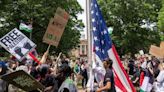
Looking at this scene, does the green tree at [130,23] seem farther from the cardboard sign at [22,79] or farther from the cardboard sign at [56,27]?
the cardboard sign at [22,79]

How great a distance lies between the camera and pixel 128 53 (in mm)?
69938

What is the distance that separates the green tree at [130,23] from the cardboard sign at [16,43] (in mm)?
53018

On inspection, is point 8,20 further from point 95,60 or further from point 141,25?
point 95,60

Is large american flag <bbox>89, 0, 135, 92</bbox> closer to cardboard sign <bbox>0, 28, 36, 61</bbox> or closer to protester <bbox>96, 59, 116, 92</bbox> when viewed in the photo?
protester <bbox>96, 59, 116, 92</bbox>

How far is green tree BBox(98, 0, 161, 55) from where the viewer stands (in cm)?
6719

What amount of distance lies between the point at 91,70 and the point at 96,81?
675 millimetres

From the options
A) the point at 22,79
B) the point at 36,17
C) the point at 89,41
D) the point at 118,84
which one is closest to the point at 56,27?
the point at 89,41

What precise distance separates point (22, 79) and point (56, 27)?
4.88 m

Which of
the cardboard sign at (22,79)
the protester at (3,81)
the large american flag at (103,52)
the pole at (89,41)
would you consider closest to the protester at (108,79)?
the pole at (89,41)

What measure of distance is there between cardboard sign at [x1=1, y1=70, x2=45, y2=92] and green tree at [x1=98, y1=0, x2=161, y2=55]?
194 ft

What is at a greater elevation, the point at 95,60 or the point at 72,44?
the point at 95,60

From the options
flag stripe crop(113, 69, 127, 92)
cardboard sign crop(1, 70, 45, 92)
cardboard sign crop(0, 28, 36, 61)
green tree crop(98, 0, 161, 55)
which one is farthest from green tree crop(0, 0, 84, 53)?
cardboard sign crop(1, 70, 45, 92)

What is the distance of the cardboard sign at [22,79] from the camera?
23.9ft

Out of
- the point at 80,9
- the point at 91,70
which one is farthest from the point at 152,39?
the point at 91,70
